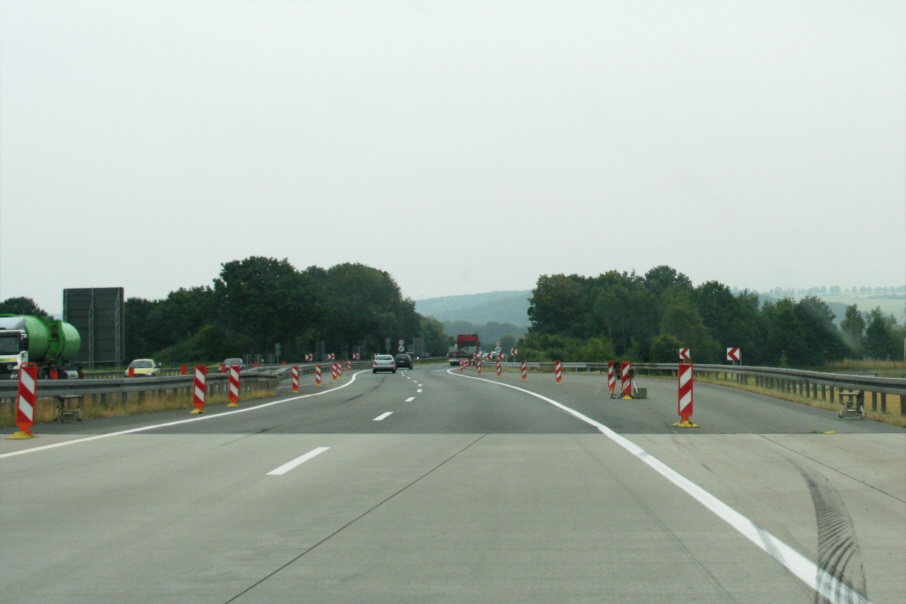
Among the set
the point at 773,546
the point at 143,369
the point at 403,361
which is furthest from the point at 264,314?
the point at 773,546

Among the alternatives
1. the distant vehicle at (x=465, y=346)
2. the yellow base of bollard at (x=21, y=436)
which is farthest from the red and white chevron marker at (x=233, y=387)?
the distant vehicle at (x=465, y=346)

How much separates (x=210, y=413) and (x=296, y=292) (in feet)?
271

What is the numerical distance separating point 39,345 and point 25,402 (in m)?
25.8

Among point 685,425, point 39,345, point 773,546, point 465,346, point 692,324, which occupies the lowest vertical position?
point 773,546

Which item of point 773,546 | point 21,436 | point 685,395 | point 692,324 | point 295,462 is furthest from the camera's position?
point 692,324

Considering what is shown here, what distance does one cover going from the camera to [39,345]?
37.6 m

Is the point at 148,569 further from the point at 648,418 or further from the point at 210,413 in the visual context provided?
the point at 210,413

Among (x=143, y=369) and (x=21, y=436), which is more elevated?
(x=143, y=369)

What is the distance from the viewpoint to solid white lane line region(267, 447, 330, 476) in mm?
9969

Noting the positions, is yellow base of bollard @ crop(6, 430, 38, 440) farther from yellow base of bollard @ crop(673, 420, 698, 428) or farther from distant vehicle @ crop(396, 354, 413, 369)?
distant vehicle @ crop(396, 354, 413, 369)

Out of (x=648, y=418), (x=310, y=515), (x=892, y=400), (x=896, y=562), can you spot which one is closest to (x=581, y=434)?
(x=648, y=418)

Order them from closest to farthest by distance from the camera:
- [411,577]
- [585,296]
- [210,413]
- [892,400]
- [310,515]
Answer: [411,577] < [310,515] < [210,413] < [892,400] < [585,296]

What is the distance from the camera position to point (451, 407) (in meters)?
21.1

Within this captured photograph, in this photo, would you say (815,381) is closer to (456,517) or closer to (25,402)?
(456,517)
